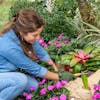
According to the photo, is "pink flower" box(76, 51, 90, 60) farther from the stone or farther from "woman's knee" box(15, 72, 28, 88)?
"woman's knee" box(15, 72, 28, 88)

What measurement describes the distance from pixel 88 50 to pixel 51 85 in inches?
34.1

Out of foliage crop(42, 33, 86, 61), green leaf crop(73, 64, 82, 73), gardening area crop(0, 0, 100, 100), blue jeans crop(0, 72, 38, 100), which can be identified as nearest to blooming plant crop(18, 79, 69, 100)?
gardening area crop(0, 0, 100, 100)

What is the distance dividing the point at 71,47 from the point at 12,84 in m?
1.24

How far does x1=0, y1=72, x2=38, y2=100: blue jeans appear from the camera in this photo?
416cm

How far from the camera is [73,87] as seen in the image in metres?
A: 4.30

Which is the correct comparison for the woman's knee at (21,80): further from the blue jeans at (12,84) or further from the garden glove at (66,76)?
the garden glove at (66,76)

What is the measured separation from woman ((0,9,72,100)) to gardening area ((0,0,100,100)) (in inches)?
7.3

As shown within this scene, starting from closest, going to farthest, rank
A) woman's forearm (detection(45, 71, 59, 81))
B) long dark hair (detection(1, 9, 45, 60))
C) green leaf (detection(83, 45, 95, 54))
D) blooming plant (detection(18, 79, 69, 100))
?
long dark hair (detection(1, 9, 45, 60)) < blooming plant (detection(18, 79, 69, 100)) < woman's forearm (detection(45, 71, 59, 81)) < green leaf (detection(83, 45, 95, 54))

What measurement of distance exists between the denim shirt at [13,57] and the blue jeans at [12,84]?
96mm

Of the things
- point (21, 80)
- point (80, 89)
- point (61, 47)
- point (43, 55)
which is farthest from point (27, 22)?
point (61, 47)

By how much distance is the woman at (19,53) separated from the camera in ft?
13.0

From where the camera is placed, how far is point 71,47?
507cm

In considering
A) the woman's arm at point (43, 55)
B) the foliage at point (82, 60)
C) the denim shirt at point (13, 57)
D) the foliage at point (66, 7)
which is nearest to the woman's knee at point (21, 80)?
the denim shirt at point (13, 57)

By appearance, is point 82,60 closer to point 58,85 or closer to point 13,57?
point 58,85
